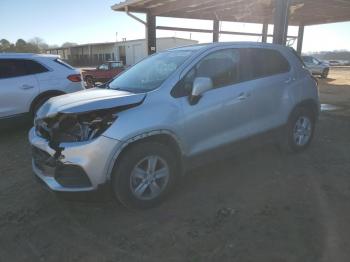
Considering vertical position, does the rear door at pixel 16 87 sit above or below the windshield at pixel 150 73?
below

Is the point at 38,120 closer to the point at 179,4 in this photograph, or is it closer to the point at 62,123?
the point at 62,123

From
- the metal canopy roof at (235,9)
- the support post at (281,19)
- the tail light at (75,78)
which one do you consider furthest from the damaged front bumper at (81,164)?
the metal canopy roof at (235,9)

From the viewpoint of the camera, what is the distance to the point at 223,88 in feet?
13.9

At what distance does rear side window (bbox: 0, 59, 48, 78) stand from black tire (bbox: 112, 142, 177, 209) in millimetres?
4581

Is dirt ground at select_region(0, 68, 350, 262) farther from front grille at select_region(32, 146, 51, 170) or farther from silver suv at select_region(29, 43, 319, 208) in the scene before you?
front grille at select_region(32, 146, 51, 170)

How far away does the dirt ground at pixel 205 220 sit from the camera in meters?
3.02

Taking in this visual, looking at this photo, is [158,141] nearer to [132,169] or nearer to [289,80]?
[132,169]

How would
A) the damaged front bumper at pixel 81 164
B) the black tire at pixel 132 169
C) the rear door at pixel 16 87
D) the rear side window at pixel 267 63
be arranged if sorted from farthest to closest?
the rear door at pixel 16 87
the rear side window at pixel 267 63
the black tire at pixel 132 169
the damaged front bumper at pixel 81 164

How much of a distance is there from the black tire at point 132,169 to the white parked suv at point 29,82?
14.1 feet

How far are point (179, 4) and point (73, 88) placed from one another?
302 inches

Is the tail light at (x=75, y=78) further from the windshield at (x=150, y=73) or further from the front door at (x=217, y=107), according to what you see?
the front door at (x=217, y=107)

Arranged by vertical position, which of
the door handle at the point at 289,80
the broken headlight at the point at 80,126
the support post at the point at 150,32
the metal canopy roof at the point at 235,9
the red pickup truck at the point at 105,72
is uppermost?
the metal canopy roof at the point at 235,9

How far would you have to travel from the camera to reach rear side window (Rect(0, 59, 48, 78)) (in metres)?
6.80

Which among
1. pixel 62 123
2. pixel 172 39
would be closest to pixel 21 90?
pixel 62 123
